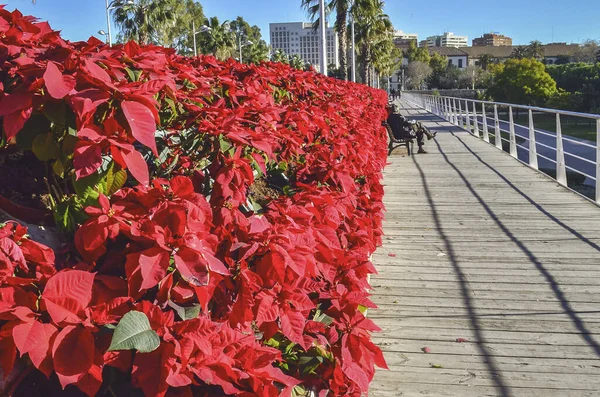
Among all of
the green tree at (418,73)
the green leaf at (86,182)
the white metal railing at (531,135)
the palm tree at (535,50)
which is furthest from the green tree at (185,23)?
the palm tree at (535,50)

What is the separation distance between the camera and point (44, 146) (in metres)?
1.56

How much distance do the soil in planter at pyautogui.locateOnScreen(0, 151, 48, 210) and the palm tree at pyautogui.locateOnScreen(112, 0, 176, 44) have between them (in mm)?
44102

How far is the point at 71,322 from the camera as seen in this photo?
123cm

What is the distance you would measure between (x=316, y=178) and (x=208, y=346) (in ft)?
5.48

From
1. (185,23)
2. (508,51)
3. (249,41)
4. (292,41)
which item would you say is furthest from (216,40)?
(508,51)

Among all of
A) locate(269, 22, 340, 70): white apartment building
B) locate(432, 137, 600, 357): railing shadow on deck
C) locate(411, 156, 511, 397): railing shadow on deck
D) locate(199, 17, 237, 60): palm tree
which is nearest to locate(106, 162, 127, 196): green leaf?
locate(411, 156, 511, 397): railing shadow on deck

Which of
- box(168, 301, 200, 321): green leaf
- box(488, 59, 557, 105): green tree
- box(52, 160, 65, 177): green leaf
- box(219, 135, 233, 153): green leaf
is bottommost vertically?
box(168, 301, 200, 321): green leaf

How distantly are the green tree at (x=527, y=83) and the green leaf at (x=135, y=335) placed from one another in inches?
2581

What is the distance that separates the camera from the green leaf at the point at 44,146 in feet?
5.10

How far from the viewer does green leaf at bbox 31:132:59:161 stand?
1556mm

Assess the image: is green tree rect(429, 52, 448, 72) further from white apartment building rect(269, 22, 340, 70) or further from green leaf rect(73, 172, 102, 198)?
green leaf rect(73, 172, 102, 198)

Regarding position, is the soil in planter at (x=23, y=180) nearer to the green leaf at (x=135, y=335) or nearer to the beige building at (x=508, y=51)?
the green leaf at (x=135, y=335)

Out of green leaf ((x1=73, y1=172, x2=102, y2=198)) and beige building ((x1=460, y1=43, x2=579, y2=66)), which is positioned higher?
beige building ((x1=460, y1=43, x2=579, y2=66))

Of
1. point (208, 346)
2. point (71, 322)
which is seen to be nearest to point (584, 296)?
point (208, 346)
